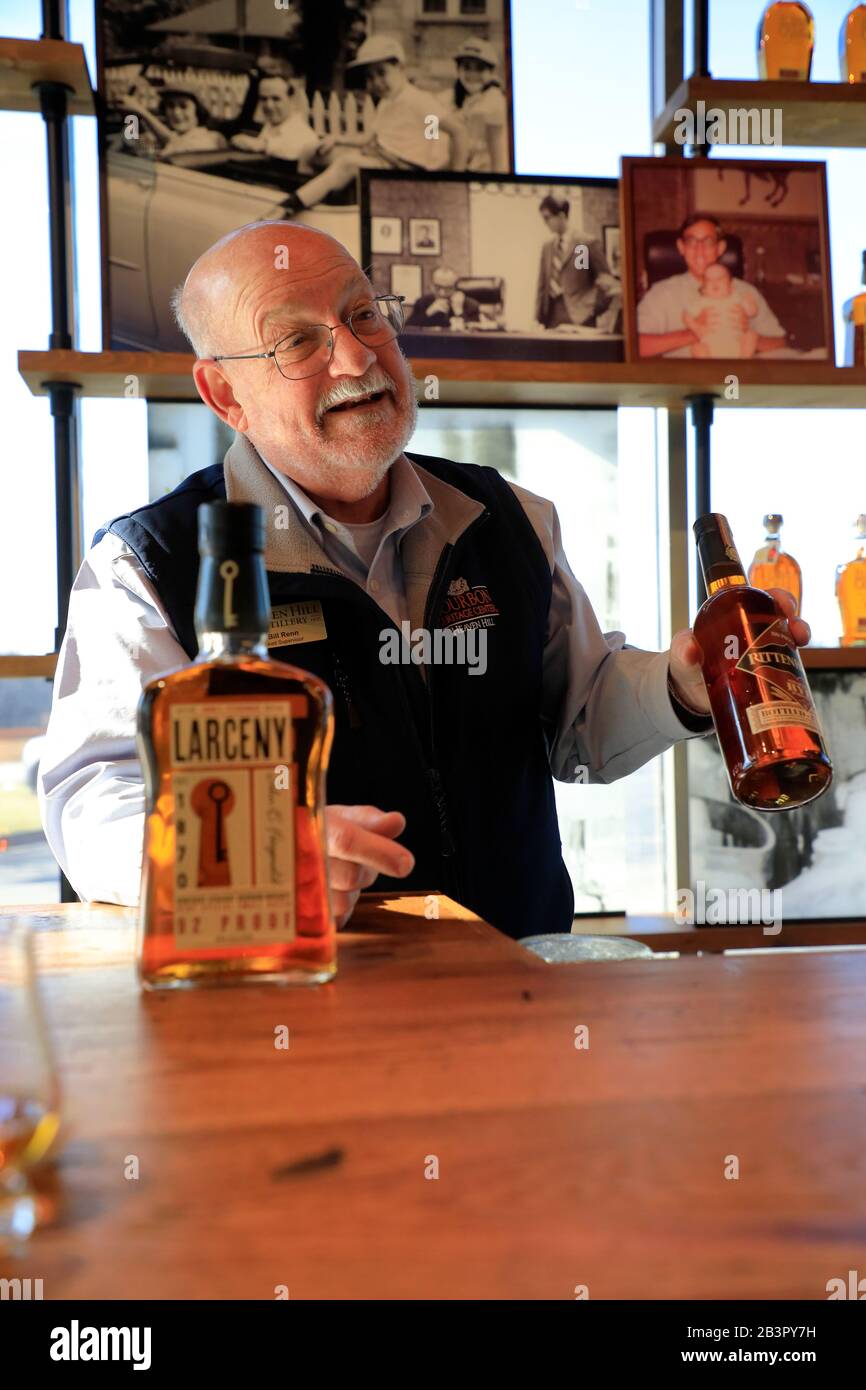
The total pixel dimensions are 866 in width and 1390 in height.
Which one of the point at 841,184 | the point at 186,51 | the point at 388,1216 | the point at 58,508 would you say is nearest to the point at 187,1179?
the point at 388,1216

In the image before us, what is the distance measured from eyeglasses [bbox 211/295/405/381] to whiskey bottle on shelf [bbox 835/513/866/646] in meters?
1.19

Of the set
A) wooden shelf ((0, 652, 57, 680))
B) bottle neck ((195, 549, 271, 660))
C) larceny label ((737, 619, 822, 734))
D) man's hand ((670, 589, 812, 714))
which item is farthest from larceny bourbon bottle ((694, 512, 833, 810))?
wooden shelf ((0, 652, 57, 680))

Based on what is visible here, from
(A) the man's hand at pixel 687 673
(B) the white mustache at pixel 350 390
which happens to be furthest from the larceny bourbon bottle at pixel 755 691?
(B) the white mustache at pixel 350 390

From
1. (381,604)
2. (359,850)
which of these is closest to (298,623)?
(381,604)

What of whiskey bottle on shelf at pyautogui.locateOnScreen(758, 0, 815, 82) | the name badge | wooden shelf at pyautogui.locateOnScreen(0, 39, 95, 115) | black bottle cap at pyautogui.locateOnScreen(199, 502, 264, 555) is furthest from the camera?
whiskey bottle on shelf at pyautogui.locateOnScreen(758, 0, 815, 82)

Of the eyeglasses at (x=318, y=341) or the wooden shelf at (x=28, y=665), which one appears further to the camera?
the wooden shelf at (x=28, y=665)

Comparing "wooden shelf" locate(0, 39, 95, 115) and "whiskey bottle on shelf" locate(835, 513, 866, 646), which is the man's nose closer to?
"wooden shelf" locate(0, 39, 95, 115)

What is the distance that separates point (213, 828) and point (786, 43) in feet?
8.06

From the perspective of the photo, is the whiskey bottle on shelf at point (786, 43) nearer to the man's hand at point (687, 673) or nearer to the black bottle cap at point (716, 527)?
the man's hand at point (687, 673)

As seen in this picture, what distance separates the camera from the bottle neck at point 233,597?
597 mm

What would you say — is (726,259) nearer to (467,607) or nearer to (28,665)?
(467,607)

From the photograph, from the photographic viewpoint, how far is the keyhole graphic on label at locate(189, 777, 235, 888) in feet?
1.97

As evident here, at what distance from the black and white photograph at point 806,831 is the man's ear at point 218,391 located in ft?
4.06

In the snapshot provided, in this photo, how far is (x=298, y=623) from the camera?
143 centimetres
